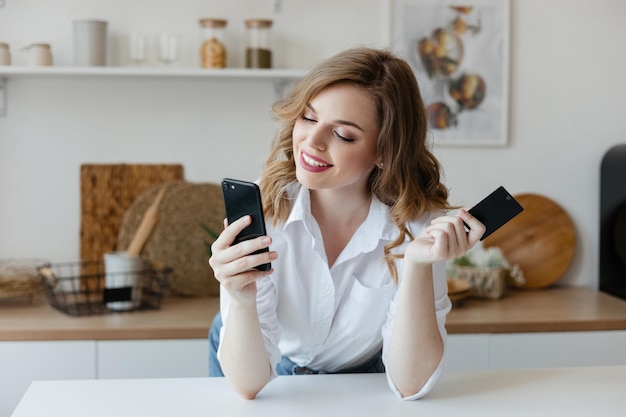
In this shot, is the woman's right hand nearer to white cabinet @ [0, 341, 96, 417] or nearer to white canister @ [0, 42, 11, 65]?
white cabinet @ [0, 341, 96, 417]

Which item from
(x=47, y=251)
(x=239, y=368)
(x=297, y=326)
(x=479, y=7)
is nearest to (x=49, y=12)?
(x=47, y=251)

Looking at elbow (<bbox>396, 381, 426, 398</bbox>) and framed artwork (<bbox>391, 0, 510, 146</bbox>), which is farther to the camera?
framed artwork (<bbox>391, 0, 510, 146</bbox>)

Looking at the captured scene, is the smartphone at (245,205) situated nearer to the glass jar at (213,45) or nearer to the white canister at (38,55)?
the glass jar at (213,45)

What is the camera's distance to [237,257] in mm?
1285

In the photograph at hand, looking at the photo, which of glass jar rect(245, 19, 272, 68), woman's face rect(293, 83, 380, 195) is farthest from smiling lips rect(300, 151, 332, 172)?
glass jar rect(245, 19, 272, 68)

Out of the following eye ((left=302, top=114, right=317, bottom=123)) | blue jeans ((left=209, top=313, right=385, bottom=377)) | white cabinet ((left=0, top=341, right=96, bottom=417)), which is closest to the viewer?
eye ((left=302, top=114, right=317, bottom=123))

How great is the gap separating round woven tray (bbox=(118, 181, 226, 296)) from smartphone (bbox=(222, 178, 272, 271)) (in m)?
1.38

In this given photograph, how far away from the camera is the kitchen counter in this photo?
7.29ft

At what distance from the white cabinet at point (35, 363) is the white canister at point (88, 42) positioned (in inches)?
33.3

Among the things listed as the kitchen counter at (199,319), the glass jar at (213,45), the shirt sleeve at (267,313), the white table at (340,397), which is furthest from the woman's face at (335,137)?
the glass jar at (213,45)

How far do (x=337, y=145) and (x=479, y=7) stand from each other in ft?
4.89

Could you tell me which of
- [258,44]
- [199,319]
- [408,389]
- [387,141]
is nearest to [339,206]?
[387,141]

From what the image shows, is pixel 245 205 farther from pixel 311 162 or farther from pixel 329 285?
pixel 329 285

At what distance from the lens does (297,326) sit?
1617mm
